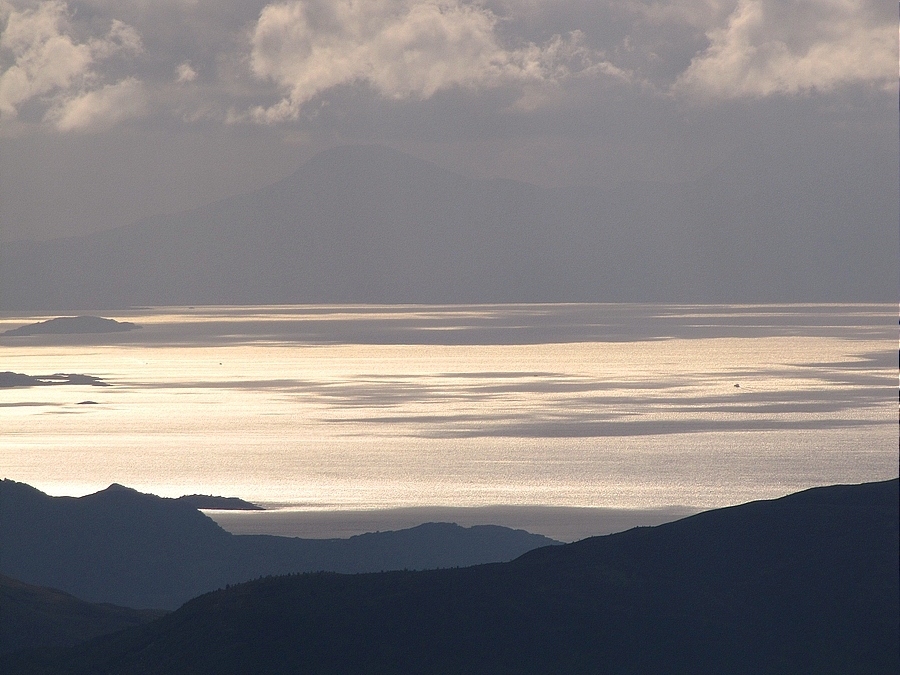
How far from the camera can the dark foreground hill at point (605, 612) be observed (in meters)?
84.1

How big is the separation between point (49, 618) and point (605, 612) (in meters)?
58.8

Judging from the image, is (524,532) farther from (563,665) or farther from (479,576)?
(563,665)

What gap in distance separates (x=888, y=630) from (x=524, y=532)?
11369 cm

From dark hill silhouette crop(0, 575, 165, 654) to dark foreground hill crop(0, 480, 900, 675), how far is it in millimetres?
14337

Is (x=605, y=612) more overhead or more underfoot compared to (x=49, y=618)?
more overhead

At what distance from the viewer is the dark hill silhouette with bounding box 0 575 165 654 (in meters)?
114

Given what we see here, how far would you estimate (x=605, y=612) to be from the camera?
90.2 metres

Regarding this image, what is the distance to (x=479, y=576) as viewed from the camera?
9731 centimetres

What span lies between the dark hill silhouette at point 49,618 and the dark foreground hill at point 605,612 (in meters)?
14.3

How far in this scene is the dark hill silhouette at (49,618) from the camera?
113500 millimetres

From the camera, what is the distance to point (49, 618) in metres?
119

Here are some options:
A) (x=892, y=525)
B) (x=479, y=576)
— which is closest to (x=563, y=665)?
(x=479, y=576)

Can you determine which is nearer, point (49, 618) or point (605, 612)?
point (605, 612)

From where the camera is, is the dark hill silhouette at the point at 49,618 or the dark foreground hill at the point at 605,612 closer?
the dark foreground hill at the point at 605,612
